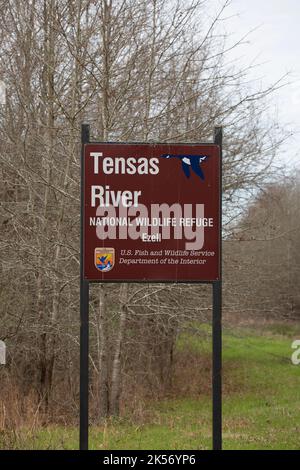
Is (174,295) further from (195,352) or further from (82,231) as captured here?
(195,352)

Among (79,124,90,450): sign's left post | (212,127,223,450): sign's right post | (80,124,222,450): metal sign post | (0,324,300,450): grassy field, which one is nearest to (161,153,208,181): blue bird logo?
(80,124,222,450): metal sign post

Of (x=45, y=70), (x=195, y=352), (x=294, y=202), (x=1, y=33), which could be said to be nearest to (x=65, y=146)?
(x=45, y=70)

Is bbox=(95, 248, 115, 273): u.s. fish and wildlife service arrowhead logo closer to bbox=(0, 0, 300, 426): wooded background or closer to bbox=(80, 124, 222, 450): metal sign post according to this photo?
bbox=(80, 124, 222, 450): metal sign post

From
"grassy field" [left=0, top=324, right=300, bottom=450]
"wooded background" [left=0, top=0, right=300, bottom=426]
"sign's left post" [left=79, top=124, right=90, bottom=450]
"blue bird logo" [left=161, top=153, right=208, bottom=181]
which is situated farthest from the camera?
"wooded background" [left=0, top=0, right=300, bottom=426]

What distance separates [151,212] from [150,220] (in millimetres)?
82

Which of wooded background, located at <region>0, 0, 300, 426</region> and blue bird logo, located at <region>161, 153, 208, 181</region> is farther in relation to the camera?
wooded background, located at <region>0, 0, 300, 426</region>

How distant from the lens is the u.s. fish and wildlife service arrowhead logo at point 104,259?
7293 mm

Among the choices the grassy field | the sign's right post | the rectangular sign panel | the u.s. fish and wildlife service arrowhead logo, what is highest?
the rectangular sign panel

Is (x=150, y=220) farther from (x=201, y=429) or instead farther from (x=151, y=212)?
(x=201, y=429)

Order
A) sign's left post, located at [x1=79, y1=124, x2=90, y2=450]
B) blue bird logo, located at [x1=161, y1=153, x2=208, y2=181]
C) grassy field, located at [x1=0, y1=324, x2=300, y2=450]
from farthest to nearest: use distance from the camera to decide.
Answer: grassy field, located at [x1=0, y1=324, x2=300, y2=450] → blue bird logo, located at [x1=161, y1=153, x2=208, y2=181] → sign's left post, located at [x1=79, y1=124, x2=90, y2=450]

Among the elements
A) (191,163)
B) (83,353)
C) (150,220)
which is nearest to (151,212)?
(150,220)

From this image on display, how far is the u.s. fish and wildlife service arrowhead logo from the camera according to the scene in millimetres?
7293

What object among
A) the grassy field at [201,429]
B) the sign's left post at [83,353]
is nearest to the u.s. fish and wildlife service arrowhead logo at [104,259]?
the sign's left post at [83,353]

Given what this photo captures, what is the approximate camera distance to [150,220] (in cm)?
734
